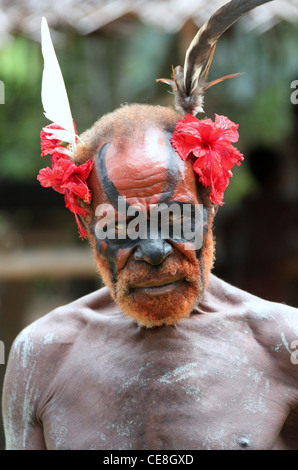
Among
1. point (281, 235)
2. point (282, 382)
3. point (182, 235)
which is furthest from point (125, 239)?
point (281, 235)

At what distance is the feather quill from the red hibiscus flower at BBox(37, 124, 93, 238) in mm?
A: 478

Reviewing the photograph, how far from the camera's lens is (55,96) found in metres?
2.72

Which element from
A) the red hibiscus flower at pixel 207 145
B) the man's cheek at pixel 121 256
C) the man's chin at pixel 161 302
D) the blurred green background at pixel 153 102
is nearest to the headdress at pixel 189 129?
the red hibiscus flower at pixel 207 145

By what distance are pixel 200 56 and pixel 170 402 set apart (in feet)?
4.51

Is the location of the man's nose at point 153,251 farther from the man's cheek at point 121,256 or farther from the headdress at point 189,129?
the headdress at point 189,129

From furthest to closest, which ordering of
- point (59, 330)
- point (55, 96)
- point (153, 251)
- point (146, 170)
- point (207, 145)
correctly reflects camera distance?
point (59, 330) → point (55, 96) → point (207, 145) → point (146, 170) → point (153, 251)

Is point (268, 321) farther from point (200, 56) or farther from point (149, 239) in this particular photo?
point (200, 56)

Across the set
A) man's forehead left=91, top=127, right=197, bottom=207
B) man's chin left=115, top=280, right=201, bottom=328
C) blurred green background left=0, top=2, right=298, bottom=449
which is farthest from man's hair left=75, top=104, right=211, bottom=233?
blurred green background left=0, top=2, right=298, bottom=449

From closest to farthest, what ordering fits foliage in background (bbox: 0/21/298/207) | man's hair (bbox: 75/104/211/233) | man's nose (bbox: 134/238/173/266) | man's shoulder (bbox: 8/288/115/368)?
1. man's nose (bbox: 134/238/173/266)
2. man's hair (bbox: 75/104/211/233)
3. man's shoulder (bbox: 8/288/115/368)
4. foliage in background (bbox: 0/21/298/207)

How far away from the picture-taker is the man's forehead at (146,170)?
2506 millimetres

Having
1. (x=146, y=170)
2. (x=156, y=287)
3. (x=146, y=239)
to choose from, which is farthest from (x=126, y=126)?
(x=156, y=287)

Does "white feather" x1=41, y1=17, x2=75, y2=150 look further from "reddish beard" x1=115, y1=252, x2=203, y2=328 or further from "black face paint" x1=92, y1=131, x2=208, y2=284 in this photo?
"reddish beard" x1=115, y1=252, x2=203, y2=328

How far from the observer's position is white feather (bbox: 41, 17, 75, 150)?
2703 mm

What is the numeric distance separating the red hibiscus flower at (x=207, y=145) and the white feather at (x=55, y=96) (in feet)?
1.56
